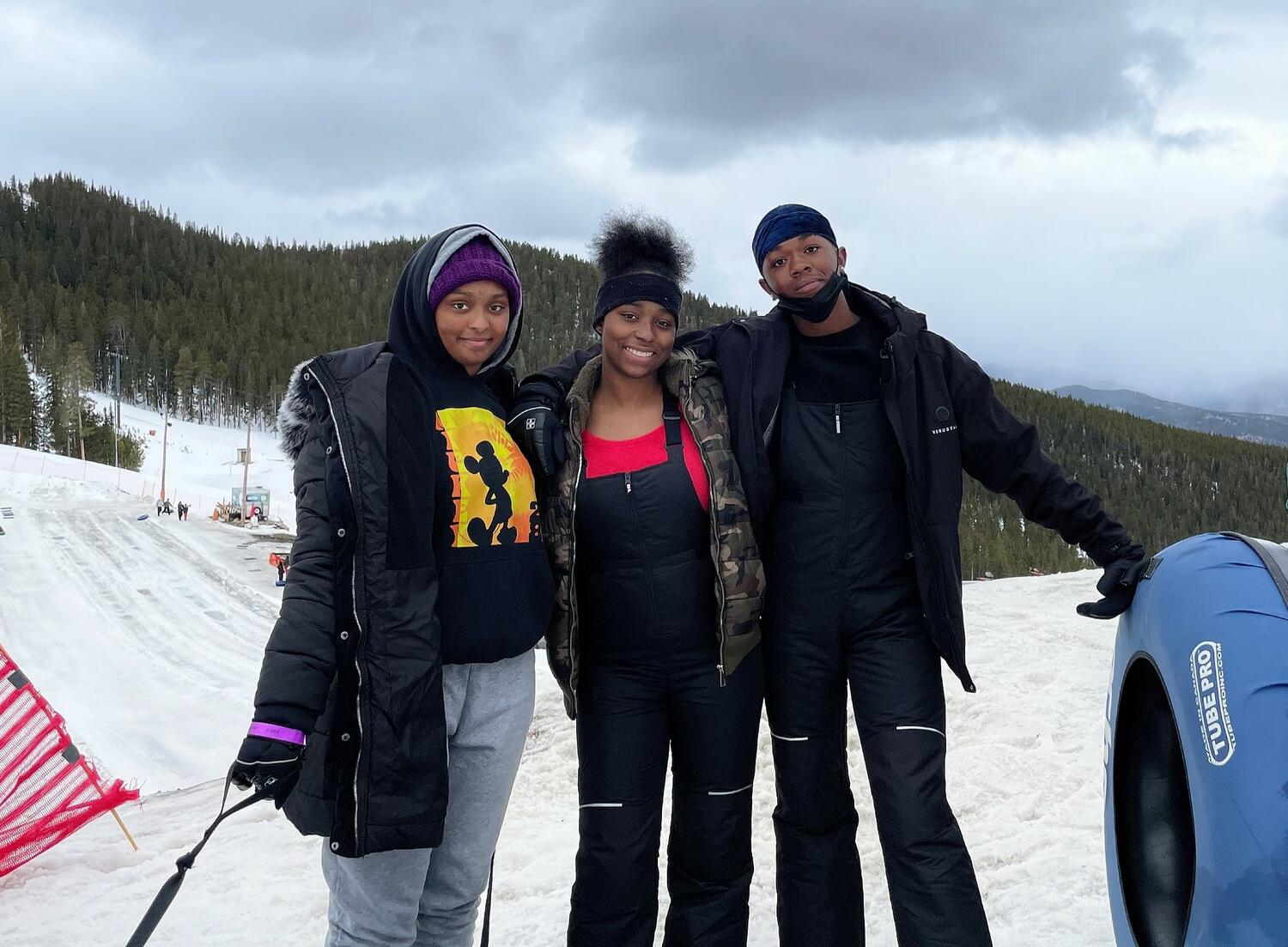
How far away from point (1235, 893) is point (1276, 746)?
0.25m

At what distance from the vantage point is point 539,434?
215cm

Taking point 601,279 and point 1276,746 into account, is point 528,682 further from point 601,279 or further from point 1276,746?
point 1276,746

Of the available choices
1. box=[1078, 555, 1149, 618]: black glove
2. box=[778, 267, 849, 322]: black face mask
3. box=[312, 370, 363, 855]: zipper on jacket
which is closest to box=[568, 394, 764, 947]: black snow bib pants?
box=[778, 267, 849, 322]: black face mask

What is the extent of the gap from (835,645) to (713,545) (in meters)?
0.43

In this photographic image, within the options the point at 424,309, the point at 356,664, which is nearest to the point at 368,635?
the point at 356,664

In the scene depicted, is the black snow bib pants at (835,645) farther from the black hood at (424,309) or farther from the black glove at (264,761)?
the black glove at (264,761)

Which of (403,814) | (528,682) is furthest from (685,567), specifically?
(403,814)

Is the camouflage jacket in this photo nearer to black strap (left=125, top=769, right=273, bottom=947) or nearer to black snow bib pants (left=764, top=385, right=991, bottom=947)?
black snow bib pants (left=764, top=385, right=991, bottom=947)

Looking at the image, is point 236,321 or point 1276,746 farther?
point 236,321

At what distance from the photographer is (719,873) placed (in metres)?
2.31

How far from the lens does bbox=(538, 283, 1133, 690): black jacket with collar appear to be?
7.47 ft

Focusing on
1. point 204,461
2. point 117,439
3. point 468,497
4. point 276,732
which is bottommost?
point 276,732

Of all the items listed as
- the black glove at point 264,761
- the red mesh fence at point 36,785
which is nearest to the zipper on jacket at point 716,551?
the black glove at point 264,761

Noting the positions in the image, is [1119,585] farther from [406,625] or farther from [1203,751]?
[406,625]
